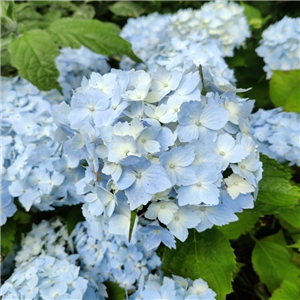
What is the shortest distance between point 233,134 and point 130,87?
0.77 feet

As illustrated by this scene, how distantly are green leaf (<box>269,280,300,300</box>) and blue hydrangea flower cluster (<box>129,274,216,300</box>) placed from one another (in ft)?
0.65

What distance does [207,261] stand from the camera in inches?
34.5

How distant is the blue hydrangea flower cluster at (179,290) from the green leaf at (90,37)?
0.72 meters

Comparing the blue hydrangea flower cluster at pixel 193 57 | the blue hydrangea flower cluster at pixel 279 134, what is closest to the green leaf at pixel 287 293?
the blue hydrangea flower cluster at pixel 279 134

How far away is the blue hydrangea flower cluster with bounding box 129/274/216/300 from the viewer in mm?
805

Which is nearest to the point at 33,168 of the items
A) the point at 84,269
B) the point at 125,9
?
the point at 84,269

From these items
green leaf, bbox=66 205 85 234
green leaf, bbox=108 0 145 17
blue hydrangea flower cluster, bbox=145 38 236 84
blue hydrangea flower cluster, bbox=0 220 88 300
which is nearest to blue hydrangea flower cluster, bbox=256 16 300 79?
blue hydrangea flower cluster, bbox=145 38 236 84

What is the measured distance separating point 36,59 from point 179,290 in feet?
2.59

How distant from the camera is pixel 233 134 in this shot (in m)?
0.72

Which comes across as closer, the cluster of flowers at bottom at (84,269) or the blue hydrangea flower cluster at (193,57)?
the cluster of flowers at bottom at (84,269)

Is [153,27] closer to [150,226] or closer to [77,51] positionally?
[77,51]

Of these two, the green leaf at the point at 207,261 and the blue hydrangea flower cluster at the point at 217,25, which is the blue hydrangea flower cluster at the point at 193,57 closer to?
the blue hydrangea flower cluster at the point at 217,25

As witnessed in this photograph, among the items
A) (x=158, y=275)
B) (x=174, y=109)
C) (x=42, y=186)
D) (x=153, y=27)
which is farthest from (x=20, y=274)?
(x=153, y=27)

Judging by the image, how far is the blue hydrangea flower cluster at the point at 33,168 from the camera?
0.95 m
